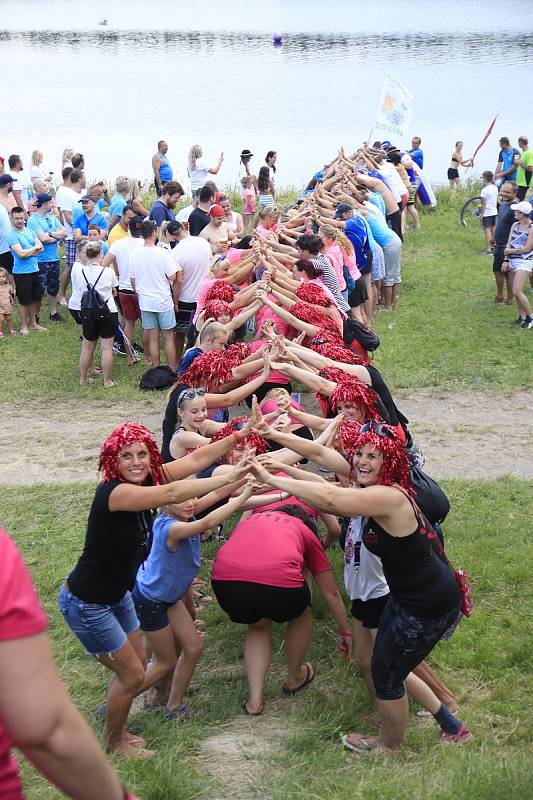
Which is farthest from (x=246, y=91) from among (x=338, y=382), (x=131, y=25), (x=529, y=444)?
(x=338, y=382)

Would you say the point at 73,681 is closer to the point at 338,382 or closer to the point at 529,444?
the point at 338,382

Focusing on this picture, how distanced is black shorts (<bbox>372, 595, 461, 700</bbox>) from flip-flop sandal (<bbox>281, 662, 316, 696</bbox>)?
88cm

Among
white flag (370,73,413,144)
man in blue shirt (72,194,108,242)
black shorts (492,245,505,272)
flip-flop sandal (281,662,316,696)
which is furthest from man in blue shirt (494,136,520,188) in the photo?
flip-flop sandal (281,662,316,696)

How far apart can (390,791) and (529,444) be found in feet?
19.4

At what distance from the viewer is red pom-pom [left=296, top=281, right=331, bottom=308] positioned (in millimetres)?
8407

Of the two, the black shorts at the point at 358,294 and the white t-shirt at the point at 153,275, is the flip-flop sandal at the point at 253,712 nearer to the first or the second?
the white t-shirt at the point at 153,275

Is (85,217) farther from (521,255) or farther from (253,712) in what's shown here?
(253,712)

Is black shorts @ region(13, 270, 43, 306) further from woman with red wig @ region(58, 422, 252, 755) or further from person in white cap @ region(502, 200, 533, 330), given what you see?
woman with red wig @ region(58, 422, 252, 755)

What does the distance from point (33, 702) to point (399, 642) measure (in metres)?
3.10

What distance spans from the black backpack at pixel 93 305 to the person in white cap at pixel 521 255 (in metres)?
5.33

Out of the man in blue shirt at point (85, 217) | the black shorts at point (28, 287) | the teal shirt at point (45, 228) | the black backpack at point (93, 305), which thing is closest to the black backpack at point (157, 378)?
the black backpack at point (93, 305)

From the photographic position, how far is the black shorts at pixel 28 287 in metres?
12.7

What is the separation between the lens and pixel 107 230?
A: 13.3 metres

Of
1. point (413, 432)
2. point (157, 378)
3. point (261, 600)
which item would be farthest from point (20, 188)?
point (261, 600)
